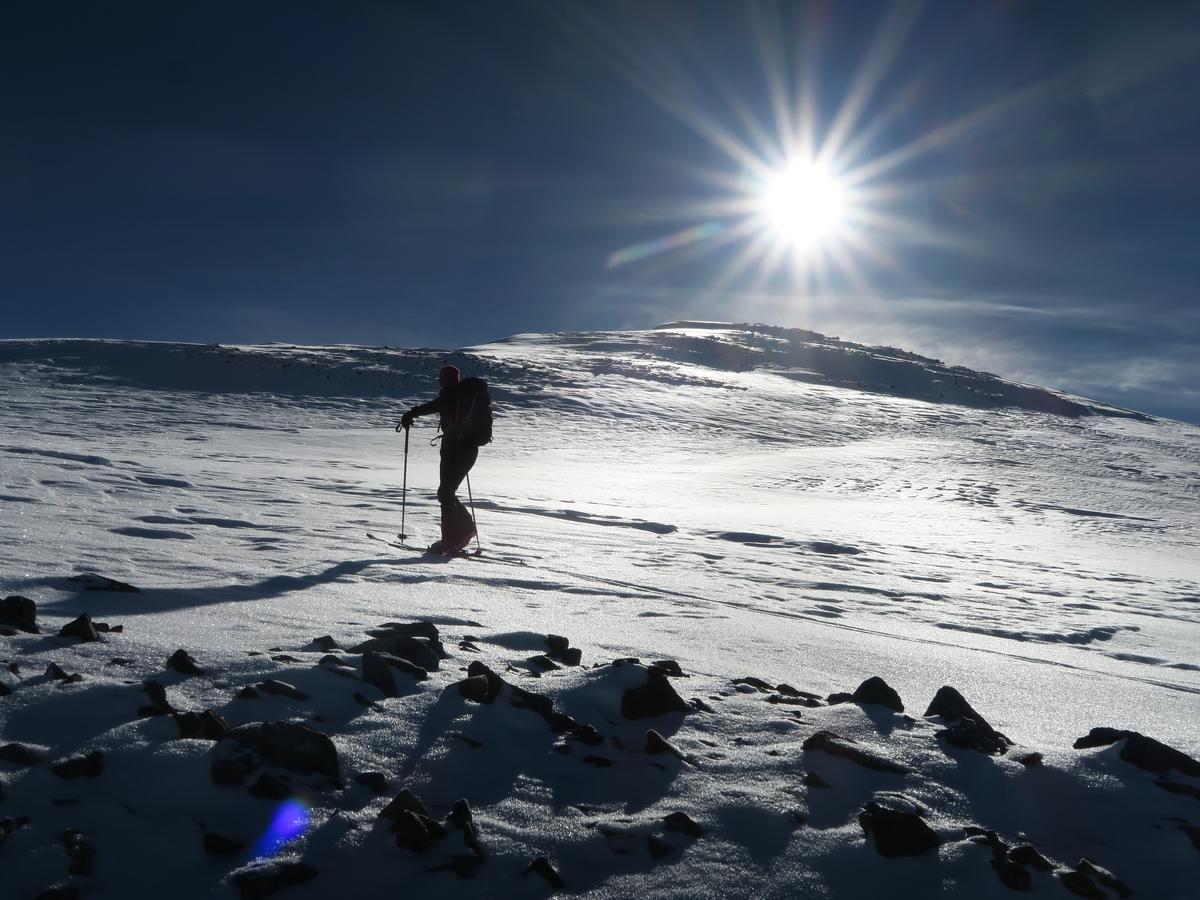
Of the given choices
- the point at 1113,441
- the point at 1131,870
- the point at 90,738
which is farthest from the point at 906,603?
the point at 1113,441

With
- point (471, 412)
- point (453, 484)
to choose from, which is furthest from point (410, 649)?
point (471, 412)

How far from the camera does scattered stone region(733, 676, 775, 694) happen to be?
11.7ft

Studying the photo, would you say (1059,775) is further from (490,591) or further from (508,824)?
(490,591)

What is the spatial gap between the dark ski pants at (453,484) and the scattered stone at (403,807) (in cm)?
558

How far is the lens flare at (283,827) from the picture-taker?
1.98 meters

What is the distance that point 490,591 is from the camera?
5.45 m

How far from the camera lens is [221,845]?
1.96m

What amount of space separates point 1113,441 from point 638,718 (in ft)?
141

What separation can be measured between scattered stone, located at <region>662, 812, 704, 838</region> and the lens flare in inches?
38.2

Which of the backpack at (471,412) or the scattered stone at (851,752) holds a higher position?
the backpack at (471,412)

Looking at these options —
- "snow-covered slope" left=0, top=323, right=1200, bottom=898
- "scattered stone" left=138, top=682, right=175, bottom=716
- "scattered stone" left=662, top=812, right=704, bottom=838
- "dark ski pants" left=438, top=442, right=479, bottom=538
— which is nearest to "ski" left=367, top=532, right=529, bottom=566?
"snow-covered slope" left=0, top=323, right=1200, bottom=898

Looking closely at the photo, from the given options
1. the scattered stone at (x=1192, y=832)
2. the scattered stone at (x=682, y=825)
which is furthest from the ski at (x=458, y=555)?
the scattered stone at (x=1192, y=832)

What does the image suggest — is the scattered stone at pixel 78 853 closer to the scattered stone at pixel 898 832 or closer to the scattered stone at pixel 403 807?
the scattered stone at pixel 403 807

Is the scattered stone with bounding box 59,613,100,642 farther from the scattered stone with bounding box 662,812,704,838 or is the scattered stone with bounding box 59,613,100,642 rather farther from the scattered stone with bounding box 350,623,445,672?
the scattered stone with bounding box 662,812,704,838
